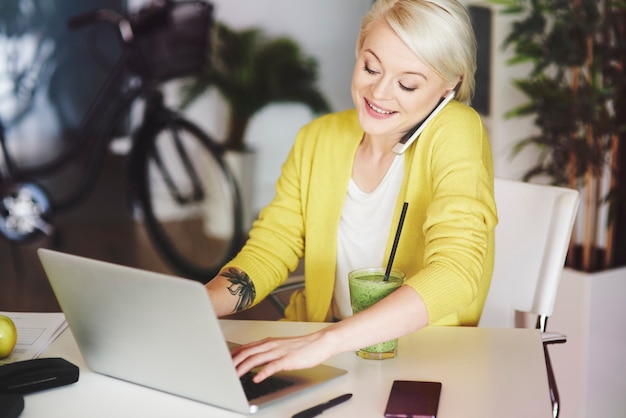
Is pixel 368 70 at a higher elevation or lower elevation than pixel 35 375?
higher

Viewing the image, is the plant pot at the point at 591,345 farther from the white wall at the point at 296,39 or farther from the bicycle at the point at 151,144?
the white wall at the point at 296,39

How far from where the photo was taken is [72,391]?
1.21 meters

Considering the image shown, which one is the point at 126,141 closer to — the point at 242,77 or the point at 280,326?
the point at 242,77

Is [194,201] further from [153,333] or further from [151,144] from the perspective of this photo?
[153,333]

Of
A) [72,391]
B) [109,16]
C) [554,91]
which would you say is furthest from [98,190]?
[72,391]

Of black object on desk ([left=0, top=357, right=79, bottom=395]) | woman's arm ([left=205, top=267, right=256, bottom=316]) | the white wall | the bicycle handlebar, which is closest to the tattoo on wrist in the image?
woman's arm ([left=205, top=267, right=256, bottom=316])

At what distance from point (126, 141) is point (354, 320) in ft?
12.5

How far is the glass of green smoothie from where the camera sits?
4.26ft

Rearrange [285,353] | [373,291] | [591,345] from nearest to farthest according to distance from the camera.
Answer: [285,353] → [373,291] → [591,345]

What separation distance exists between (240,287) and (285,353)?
1.30ft

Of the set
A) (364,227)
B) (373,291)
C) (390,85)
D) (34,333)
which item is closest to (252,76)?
(364,227)

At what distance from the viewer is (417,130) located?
1.64 meters

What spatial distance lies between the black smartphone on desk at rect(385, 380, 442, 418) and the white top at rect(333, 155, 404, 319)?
53cm

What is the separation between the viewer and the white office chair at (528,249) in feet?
5.65
